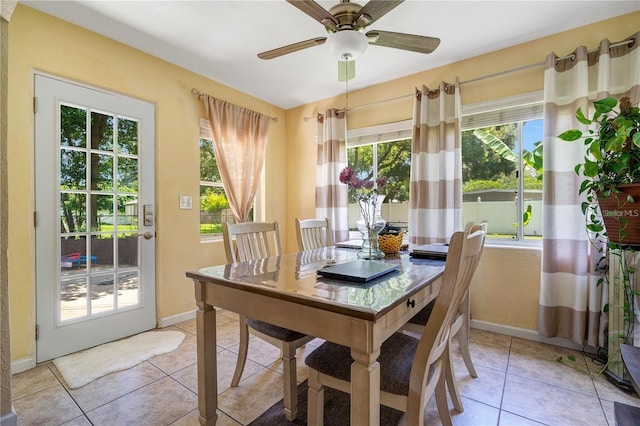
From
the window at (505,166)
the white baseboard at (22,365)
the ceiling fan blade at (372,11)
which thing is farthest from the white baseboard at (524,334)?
the white baseboard at (22,365)

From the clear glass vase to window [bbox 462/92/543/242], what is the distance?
1.45m

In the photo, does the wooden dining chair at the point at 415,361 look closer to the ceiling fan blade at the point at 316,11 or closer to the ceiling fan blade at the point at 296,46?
the ceiling fan blade at the point at 316,11

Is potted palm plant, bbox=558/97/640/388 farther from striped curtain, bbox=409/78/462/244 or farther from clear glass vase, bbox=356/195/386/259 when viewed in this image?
clear glass vase, bbox=356/195/386/259

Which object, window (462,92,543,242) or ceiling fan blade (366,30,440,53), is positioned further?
window (462,92,543,242)

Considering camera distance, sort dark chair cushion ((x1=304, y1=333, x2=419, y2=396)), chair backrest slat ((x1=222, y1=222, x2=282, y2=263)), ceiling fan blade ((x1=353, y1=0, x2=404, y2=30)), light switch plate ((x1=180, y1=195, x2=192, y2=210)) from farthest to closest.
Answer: light switch plate ((x1=180, y1=195, x2=192, y2=210)), chair backrest slat ((x1=222, y1=222, x2=282, y2=263)), ceiling fan blade ((x1=353, y1=0, x2=404, y2=30)), dark chair cushion ((x1=304, y1=333, x2=419, y2=396))

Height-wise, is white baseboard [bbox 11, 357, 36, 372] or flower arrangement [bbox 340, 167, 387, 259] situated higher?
flower arrangement [bbox 340, 167, 387, 259]

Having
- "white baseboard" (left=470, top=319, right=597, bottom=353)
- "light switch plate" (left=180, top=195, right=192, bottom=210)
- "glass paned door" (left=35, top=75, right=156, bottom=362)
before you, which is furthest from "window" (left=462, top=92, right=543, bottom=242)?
"glass paned door" (left=35, top=75, right=156, bottom=362)

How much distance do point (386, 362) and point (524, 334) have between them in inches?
78.6

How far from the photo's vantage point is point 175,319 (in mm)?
2760

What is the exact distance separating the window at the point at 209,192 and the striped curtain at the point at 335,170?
4.02 ft

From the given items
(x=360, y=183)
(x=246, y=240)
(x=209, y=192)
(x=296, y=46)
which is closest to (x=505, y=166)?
(x=360, y=183)

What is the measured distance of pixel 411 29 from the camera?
2.27 meters

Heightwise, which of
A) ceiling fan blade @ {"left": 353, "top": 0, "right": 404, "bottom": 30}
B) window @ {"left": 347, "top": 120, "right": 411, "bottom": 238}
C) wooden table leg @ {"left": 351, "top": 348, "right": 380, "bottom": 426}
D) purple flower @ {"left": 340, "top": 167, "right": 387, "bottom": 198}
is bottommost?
wooden table leg @ {"left": 351, "top": 348, "right": 380, "bottom": 426}

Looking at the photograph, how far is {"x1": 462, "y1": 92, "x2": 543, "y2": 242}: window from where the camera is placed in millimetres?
2492
